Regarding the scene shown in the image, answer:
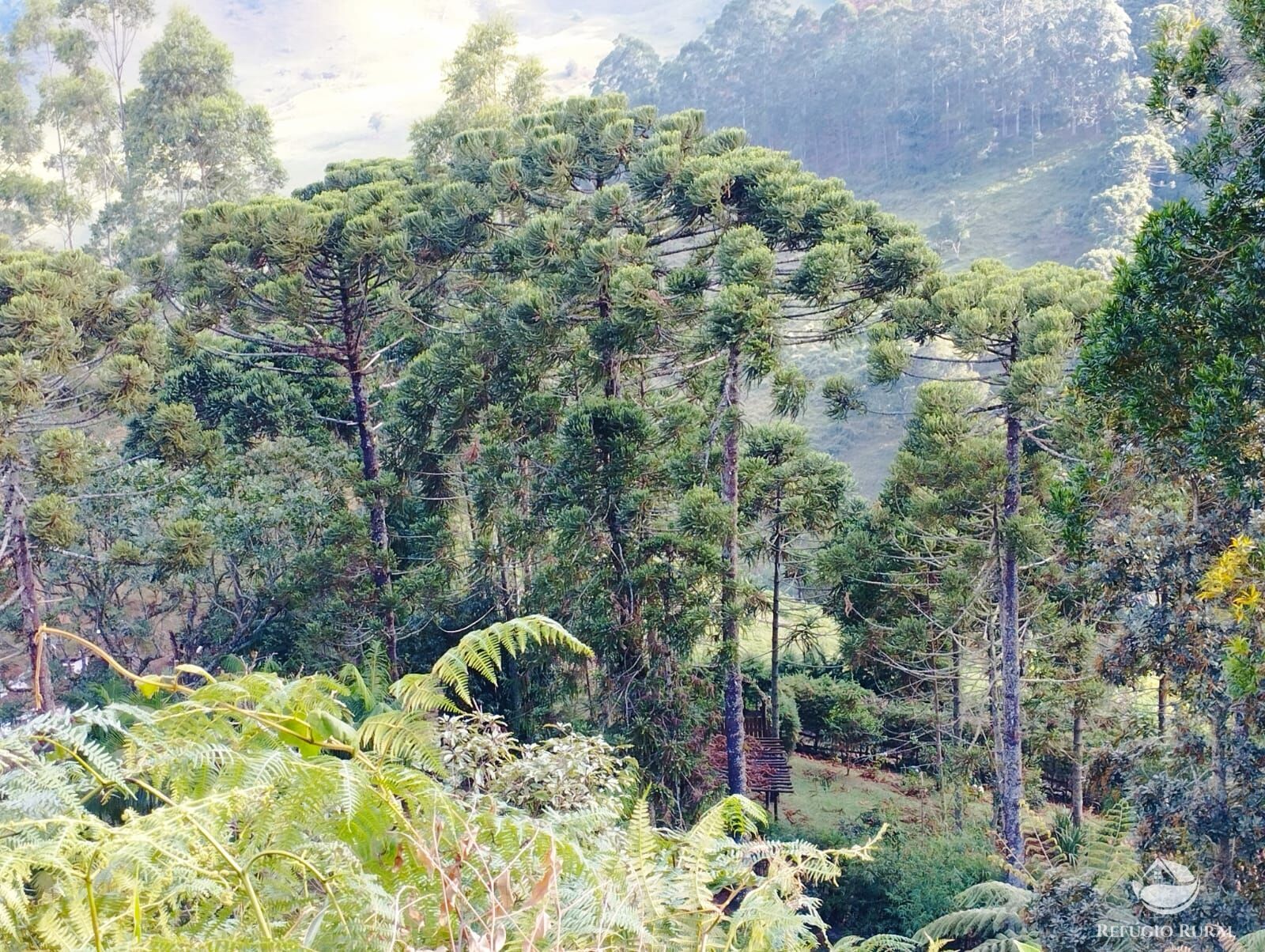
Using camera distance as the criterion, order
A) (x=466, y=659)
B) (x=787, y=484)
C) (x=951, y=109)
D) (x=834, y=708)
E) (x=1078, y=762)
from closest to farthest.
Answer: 1. (x=466, y=659)
2. (x=787, y=484)
3. (x=1078, y=762)
4. (x=834, y=708)
5. (x=951, y=109)

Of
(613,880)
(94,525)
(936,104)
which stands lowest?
(94,525)

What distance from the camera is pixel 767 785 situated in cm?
1278

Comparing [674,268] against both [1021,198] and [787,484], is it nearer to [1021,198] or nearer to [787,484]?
[787,484]

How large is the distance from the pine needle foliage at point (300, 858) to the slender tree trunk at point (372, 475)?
1176 cm

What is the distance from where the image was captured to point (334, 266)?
13.1 meters

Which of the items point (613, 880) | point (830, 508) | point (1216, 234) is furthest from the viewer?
point (830, 508)

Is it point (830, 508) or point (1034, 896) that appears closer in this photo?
point (1034, 896)

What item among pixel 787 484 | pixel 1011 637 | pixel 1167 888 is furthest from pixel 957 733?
pixel 1167 888

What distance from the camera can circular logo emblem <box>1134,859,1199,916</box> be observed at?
209 inches

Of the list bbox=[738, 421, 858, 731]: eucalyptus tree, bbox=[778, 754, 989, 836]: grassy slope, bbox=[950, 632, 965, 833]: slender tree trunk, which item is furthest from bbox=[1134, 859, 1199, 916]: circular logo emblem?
bbox=[778, 754, 989, 836]: grassy slope

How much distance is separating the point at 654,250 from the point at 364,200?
3.97 metres

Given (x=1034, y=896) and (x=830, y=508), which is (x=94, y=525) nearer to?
(x=830, y=508)

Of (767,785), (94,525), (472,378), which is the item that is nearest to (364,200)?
(472,378)

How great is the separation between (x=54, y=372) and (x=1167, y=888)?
10.2m
